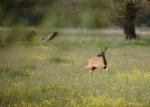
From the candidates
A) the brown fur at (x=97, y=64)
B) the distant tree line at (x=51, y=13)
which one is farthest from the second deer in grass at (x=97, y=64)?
the distant tree line at (x=51, y=13)

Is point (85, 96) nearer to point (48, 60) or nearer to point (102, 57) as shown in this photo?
point (102, 57)

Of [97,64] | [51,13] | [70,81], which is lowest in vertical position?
[70,81]

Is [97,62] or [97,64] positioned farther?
[97,62]

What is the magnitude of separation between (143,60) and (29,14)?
14306 mm

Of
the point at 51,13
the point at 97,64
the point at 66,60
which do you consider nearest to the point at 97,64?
the point at 97,64

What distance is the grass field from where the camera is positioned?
379 inches

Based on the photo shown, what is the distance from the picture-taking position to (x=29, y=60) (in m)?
16.7

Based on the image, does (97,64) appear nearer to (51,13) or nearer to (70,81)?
(70,81)

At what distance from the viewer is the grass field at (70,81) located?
963 cm

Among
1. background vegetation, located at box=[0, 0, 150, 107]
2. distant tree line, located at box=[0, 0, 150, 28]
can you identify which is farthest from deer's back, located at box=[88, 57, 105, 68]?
distant tree line, located at box=[0, 0, 150, 28]

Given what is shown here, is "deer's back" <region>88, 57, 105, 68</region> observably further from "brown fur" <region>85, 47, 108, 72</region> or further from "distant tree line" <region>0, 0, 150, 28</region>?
"distant tree line" <region>0, 0, 150, 28</region>

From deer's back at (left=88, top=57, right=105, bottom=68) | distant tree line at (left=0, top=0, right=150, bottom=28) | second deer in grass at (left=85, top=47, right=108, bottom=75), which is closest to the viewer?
distant tree line at (left=0, top=0, right=150, bottom=28)

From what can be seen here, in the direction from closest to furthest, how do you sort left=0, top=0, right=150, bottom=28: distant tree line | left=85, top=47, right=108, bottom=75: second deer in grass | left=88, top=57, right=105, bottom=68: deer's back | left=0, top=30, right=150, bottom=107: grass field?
left=0, top=0, right=150, bottom=28: distant tree line, left=0, top=30, right=150, bottom=107: grass field, left=85, top=47, right=108, bottom=75: second deer in grass, left=88, top=57, right=105, bottom=68: deer's back

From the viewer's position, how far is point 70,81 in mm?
12195
